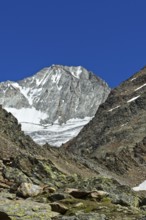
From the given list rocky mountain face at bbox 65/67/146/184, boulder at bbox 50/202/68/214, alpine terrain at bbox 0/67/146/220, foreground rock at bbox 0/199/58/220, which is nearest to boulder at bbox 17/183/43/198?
alpine terrain at bbox 0/67/146/220

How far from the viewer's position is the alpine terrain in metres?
12.1

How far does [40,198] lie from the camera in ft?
44.4

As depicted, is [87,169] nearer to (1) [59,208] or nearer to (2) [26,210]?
(1) [59,208]

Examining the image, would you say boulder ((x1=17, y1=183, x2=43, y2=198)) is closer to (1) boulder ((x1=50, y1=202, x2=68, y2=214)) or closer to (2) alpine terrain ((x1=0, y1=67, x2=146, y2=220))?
(2) alpine terrain ((x1=0, y1=67, x2=146, y2=220))

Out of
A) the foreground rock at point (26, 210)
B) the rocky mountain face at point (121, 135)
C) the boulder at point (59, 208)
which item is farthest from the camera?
the rocky mountain face at point (121, 135)

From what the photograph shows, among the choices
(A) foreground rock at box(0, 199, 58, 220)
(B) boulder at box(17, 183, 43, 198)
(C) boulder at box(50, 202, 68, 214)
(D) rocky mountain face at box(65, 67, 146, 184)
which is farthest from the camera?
(D) rocky mountain face at box(65, 67, 146, 184)

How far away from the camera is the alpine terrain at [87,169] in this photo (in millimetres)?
12055

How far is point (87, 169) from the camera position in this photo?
216ft

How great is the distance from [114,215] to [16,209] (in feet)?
7.69

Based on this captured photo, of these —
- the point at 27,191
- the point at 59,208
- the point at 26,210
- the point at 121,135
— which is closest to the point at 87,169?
the point at 121,135

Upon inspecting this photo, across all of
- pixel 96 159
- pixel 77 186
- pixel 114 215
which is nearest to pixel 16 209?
pixel 114 215

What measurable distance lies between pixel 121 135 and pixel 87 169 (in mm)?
39066

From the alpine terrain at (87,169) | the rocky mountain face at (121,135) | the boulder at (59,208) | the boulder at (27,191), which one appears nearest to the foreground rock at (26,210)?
the alpine terrain at (87,169)

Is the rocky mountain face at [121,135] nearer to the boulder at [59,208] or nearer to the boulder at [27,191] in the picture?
the boulder at [27,191]
